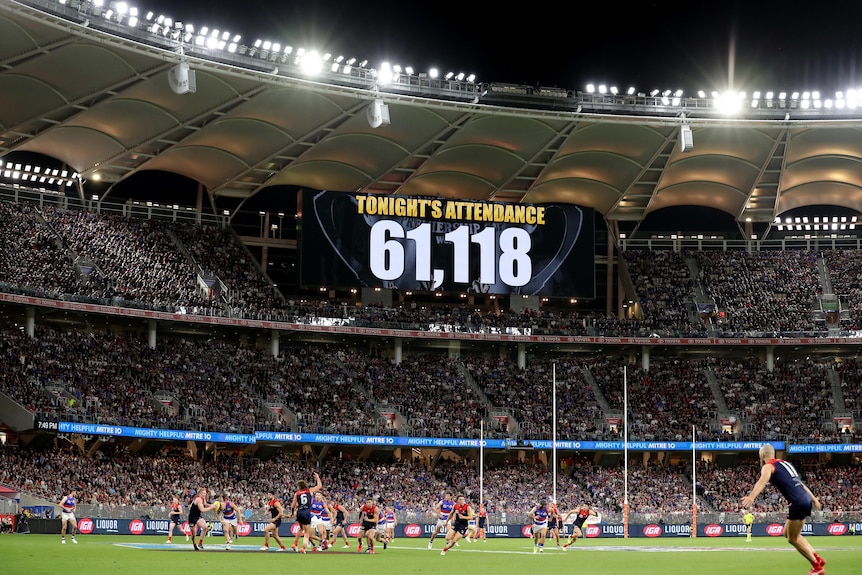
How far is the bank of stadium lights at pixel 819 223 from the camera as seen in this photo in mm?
88062

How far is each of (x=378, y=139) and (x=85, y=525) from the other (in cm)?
3453

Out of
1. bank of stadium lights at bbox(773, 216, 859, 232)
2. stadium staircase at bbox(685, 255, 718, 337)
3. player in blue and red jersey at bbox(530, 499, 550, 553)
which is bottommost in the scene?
player in blue and red jersey at bbox(530, 499, 550, 553)

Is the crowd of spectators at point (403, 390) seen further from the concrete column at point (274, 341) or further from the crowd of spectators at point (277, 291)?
the crowd of spectators at point (277, 291)

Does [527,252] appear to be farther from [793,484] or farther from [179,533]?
[793,484]

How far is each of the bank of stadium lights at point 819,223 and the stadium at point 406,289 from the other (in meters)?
0.29

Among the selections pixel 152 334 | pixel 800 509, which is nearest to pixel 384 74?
pixel 152 334

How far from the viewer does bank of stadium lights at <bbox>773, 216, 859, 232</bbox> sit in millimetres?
88062

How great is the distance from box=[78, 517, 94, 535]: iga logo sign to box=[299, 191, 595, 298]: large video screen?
27986 millimetres

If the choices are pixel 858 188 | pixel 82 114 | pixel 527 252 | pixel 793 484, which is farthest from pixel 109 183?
pixel 793 484

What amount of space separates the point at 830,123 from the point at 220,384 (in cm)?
4224

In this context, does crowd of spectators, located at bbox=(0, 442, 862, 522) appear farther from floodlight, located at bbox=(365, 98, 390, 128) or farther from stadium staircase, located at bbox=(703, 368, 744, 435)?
floodlight, located at bbox=(365, 98, 390, 128)

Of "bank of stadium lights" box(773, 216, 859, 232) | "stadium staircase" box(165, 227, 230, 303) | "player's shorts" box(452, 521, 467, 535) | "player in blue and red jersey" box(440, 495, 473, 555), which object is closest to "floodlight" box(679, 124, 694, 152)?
"bank of stadium lights" box(773, 216, 859, 232)

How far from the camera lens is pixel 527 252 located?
257 feet

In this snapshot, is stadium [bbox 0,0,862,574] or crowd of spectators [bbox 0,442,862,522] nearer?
crowd of spectators [bbox 0,442,862,522]
